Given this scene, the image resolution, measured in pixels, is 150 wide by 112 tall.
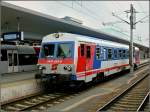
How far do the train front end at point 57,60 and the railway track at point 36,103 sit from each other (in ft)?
3.29

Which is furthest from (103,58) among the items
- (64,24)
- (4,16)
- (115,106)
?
(64,24)

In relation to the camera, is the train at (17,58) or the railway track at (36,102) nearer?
the railway track at (36,102)

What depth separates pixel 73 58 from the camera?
1598cm

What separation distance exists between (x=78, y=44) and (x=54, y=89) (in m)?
3.30

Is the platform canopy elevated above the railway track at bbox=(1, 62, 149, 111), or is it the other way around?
the platform canopy

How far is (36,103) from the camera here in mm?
13750

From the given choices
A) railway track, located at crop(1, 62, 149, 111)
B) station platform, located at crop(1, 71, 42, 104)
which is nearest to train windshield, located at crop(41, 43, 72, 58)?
station platform, located at crop(1, 71, 42, 104)

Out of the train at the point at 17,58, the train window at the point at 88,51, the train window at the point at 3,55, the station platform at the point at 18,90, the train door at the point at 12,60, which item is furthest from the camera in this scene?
the train door at the point at 12,60

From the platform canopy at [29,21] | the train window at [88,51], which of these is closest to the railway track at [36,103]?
the train window at [88,51]

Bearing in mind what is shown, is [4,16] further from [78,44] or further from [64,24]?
[78,44]

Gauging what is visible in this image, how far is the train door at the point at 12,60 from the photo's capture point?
25688 millimetres

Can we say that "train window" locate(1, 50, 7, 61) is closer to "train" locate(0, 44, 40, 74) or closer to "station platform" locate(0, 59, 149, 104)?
"train" locate(0, 44, 40, 74)

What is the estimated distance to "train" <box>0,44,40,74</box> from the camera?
25.0m

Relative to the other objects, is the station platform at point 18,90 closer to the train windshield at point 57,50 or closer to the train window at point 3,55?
the train windshield at point 57,50
